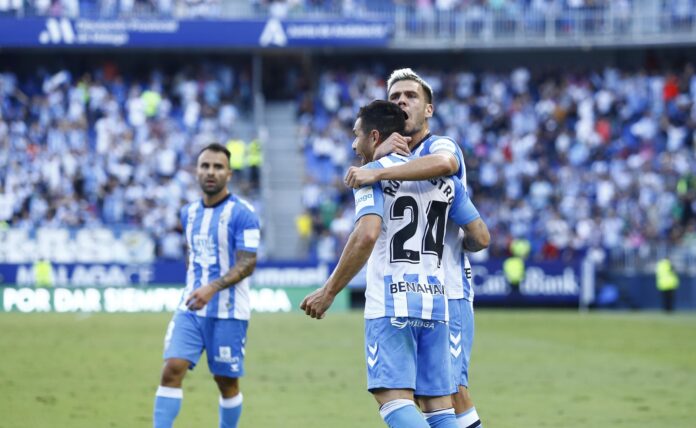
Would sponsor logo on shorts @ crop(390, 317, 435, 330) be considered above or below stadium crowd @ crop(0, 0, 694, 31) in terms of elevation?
below

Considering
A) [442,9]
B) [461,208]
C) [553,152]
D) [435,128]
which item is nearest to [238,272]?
[461,208]

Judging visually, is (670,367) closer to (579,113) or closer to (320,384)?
(320,384)

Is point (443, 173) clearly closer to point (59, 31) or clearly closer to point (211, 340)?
point (211, 340)

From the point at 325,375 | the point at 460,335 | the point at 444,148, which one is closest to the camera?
the point at 444,148

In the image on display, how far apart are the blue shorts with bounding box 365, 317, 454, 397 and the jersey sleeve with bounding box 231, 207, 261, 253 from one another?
303 centimetres

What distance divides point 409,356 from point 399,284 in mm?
411

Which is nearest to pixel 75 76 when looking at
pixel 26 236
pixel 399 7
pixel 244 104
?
pixel 244 104

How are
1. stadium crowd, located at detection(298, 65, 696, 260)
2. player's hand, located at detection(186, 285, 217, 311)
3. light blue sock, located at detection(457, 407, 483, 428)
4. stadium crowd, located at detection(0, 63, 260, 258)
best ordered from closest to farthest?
light blue sock, located at detection(457, 407, 483, 428)
player's hand, located at detection(186, 285, 217, 311)
stadium crowd, located at detection(0, 63, 260, 258)
stadium crowd, located at detection(298, 65, 696, 260)

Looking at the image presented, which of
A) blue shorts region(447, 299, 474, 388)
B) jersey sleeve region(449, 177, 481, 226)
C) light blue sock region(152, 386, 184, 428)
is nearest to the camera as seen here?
jersey sleeve region(449, 177, 481, 226)

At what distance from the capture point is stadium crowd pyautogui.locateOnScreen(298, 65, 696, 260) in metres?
31.9

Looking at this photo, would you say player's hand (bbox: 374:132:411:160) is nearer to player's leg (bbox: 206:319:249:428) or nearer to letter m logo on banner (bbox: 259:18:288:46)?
Answer: player's leg (bbox: 206:319:249:428)

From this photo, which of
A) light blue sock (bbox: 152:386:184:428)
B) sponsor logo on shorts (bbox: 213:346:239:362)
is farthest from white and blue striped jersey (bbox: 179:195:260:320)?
light blue sock (bbox: 152:386:184:428)

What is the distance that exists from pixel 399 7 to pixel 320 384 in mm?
25241

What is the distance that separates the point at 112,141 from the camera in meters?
33.7
